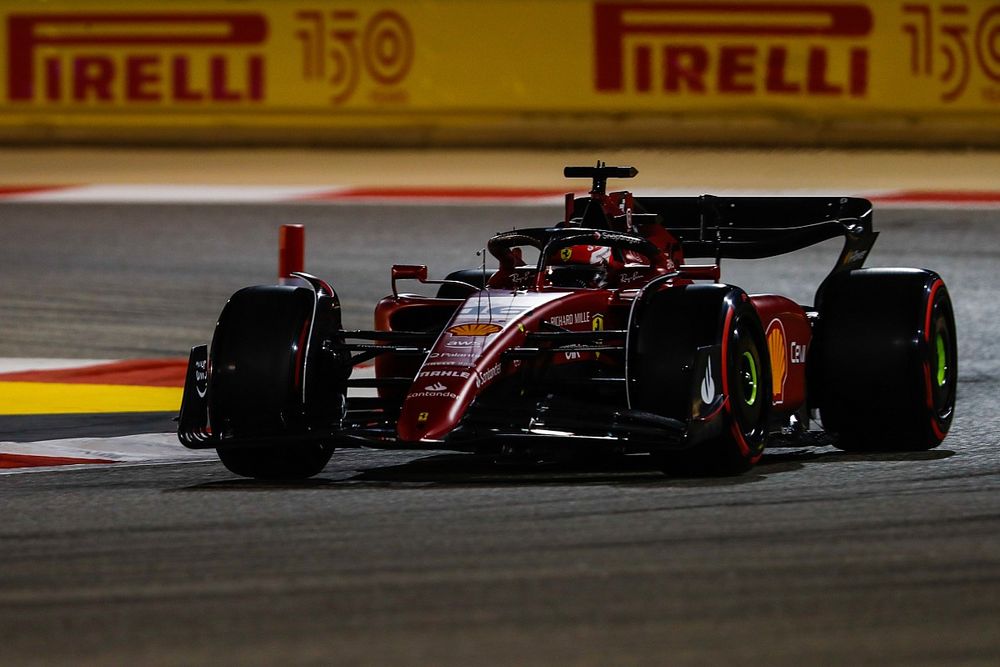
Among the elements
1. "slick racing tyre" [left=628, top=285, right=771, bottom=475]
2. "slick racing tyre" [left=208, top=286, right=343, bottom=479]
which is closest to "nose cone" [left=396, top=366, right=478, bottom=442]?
"slick racing tyre" [left=208, top=286, right=343, bottom=479]

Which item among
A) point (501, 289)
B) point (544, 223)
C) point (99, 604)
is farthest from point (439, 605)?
point (544, 223)

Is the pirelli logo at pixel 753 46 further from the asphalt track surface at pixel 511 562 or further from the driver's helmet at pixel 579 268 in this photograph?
the driver's helmet at pixel 579 268

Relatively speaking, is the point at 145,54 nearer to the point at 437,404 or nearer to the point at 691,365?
the point at 437,404

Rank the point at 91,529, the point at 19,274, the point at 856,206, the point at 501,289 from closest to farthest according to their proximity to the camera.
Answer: the point at 91,529 < the point at 501,289 < the point at 856,206 < the point at 19,274

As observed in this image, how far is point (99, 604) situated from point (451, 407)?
2142mm

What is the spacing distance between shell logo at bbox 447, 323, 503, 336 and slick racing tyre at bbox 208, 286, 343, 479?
1.90ft

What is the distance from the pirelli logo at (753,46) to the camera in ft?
68.4

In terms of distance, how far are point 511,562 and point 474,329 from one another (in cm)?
186

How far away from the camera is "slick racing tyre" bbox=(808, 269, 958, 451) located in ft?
27.2

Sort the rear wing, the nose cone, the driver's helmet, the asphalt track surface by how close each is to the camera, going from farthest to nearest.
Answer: the rear wing, the driver's helmet, the nose cone, the asphalt track surface

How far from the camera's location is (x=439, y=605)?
5.12 metres

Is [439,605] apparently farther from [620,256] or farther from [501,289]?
[620,256]

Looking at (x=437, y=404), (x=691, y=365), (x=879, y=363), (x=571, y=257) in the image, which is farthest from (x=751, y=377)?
(x=437, y=404)

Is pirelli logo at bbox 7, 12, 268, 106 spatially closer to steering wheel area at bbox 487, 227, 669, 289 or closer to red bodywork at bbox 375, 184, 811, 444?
red bodywork at bbox 375, 184, 811, 444
